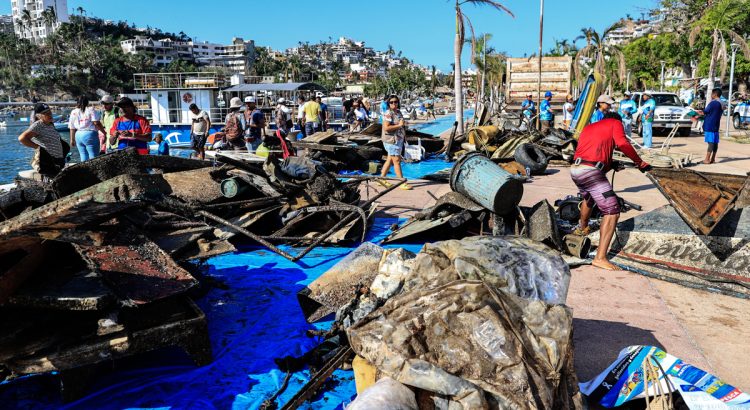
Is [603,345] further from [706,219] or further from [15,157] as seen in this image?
[15,157]

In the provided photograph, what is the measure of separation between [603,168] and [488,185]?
1362 millimetres

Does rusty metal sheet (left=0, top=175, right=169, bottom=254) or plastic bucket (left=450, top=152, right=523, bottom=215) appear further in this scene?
plastic bucket (left=450, top=152, right=523, bottom=215)

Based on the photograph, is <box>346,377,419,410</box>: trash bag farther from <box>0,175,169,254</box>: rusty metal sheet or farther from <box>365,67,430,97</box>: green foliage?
<box>365,67,430,97</box>: green foliage

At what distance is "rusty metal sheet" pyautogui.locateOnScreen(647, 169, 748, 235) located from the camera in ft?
17.2

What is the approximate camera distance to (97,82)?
117125 millimetres

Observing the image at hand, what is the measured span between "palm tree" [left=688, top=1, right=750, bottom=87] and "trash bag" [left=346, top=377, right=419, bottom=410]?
80.7 ft

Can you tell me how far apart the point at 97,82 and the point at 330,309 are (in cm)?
13198

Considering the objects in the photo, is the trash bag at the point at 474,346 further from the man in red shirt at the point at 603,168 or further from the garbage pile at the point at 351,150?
the garbage pile at the point at 351,150

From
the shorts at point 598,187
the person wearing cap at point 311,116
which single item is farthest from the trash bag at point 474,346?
the person wearing cap at point 311,116

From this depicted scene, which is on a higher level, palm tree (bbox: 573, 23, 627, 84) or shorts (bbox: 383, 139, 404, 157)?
palm tree (bbox: 573, 23, 627, 84)

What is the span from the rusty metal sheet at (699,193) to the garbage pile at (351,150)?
7.21 m

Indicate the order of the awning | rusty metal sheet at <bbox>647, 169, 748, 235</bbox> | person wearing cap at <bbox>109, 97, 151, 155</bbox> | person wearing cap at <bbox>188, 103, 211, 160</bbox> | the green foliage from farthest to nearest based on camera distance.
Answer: the green foliage, the awning, person wearing cap at <bbox>188, 103, 211, 160</bbox>, person wearing cap at <bbox>109, 97, 151, 155</bbox>, rusty metal sheet at <bbox>647, 169, 748, 235</bbox>

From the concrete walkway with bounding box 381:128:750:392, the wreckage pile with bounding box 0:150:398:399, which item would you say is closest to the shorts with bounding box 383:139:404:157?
the concrete walkway with bounding box 381:128:750:392

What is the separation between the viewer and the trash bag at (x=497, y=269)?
3521mm
